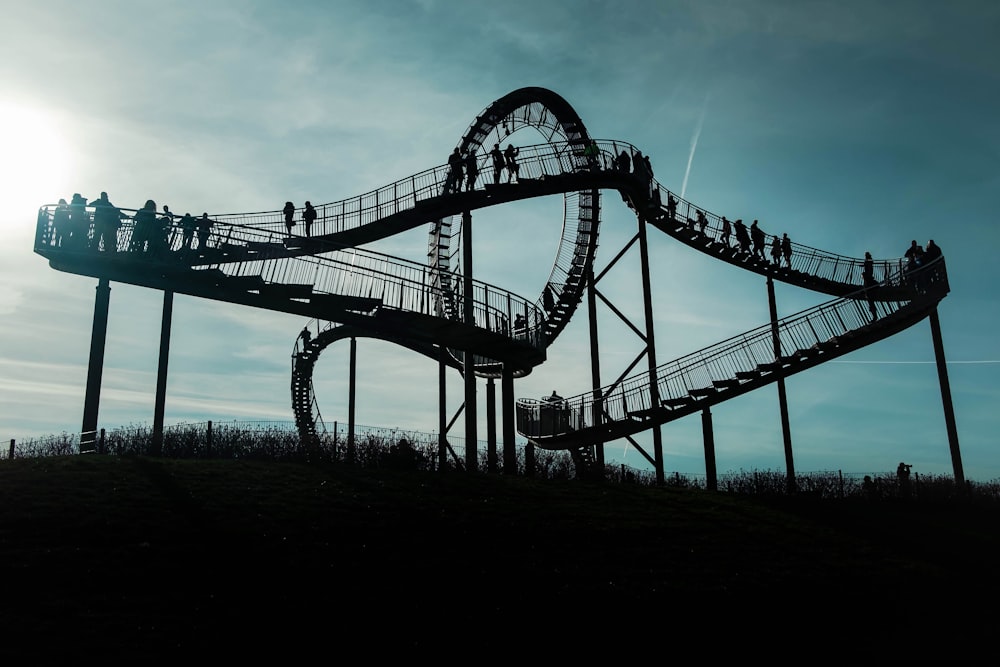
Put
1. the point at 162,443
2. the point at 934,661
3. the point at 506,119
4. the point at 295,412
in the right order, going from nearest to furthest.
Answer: the point at 934,661
the point at 162,443
the point at 506,119
the point at 295,412

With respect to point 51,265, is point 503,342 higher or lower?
lower

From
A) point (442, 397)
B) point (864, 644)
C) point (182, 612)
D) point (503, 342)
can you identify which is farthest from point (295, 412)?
point (864, 644)

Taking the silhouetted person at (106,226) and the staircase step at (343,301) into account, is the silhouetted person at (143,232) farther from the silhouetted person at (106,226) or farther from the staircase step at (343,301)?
the staircase step at (343,301)

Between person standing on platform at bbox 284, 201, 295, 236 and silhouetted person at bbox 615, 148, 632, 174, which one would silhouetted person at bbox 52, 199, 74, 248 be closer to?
person standing on platform at bbox 284, 201, 295, 236

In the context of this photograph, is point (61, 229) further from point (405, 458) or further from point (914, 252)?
point (914, 252)

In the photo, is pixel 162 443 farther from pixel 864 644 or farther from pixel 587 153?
pixel 864 644

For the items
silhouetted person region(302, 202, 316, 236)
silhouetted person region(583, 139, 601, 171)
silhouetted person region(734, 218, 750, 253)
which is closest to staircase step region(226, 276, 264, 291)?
silhouetted person region(302, 202, 316, 236)

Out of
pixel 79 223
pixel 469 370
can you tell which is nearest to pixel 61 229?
pixel 79 223

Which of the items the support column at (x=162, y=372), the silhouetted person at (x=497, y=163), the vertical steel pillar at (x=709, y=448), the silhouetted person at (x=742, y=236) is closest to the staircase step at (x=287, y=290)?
the support column at (x=162, y=372)
